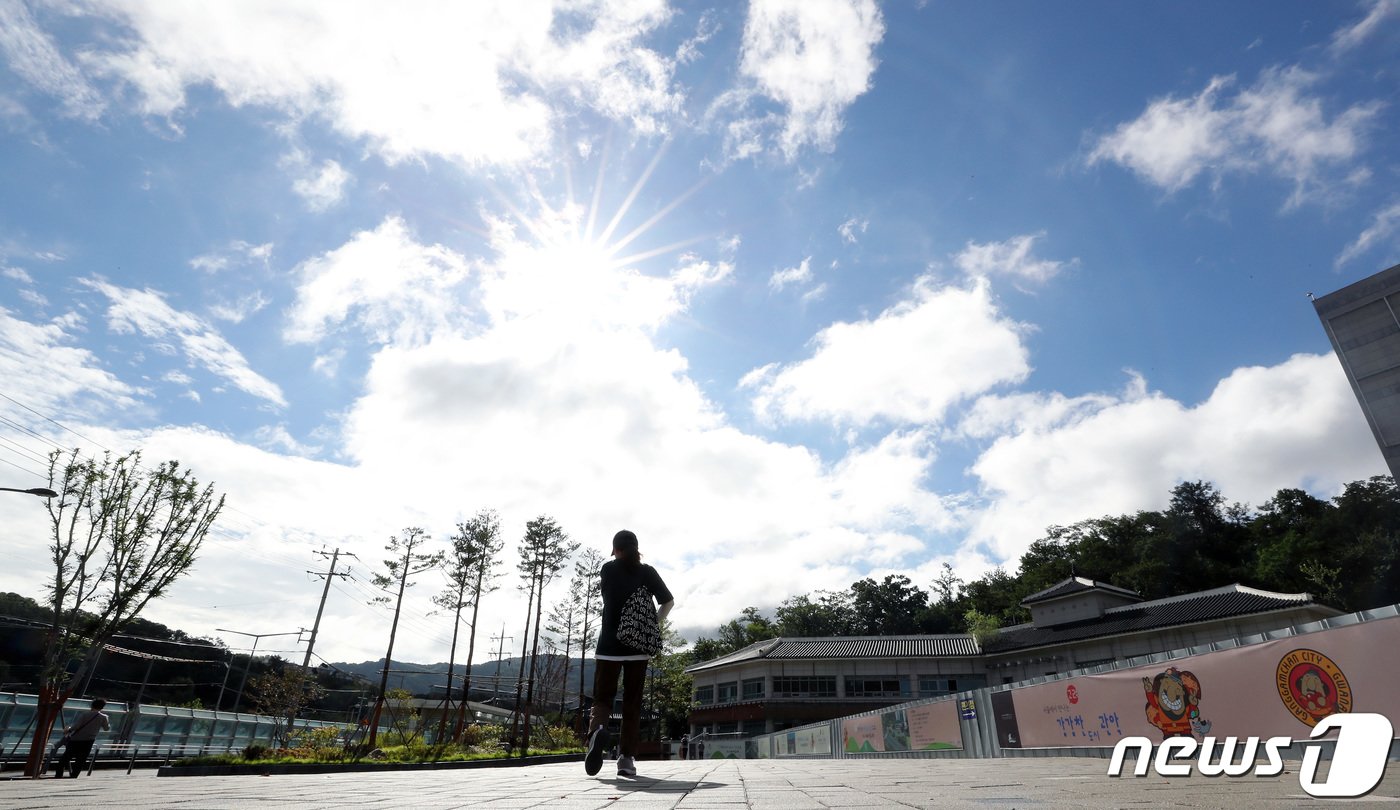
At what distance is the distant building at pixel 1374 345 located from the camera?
845 inches

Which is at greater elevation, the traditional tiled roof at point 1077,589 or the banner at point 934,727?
the traditional tiled roof at point 1077,589

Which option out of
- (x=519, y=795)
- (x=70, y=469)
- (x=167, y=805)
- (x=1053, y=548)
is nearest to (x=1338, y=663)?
(x=519, y=795)

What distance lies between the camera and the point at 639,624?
411 centimetres

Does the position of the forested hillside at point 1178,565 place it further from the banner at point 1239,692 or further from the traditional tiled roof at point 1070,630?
the banner at point 1239,692

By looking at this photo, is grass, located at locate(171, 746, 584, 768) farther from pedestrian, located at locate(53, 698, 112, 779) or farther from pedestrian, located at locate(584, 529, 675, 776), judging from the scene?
pedestrian, located at locate(584, 529, 675, 776)

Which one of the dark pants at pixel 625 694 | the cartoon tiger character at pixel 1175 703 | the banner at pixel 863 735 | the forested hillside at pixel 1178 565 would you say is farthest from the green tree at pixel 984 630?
the dark pants at pixel 625 694

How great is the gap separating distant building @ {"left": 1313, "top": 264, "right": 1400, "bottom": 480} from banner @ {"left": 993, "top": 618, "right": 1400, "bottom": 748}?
19.8m

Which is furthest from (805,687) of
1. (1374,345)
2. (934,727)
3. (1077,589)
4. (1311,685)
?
(1311,685)

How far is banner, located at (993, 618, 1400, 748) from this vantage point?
5.85 m

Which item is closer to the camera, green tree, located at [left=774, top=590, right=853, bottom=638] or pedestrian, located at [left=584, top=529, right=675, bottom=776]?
pedestrian, located at [left=584, top=529, right=675, bottom=776]

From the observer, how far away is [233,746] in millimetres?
24781

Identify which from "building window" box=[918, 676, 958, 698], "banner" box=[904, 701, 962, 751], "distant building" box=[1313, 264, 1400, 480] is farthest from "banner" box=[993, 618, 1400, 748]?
"building window" box=[918, 676, 958, 698]

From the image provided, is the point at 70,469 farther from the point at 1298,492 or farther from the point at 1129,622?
the point at 1298,492

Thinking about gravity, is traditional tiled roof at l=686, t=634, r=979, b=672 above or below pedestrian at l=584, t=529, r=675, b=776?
above
